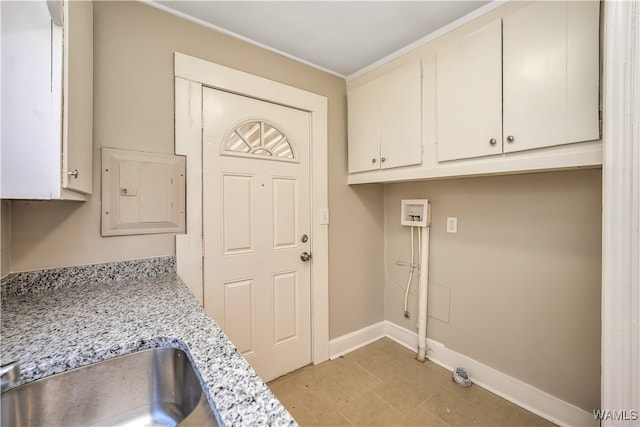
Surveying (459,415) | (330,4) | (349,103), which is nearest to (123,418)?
(459,415)

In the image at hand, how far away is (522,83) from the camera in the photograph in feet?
4.36

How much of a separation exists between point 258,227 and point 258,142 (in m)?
0.60

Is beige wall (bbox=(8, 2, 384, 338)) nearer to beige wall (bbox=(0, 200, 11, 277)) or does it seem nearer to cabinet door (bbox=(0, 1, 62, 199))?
beige wall (bbox=(0, 200, 11, 277))

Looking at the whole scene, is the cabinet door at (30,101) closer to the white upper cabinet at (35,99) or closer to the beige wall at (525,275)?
the white upper cabinet at (35,99)

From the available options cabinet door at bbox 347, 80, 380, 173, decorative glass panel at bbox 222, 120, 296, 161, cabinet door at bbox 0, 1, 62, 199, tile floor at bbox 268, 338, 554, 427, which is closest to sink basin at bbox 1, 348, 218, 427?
cabinet door at bbox 0, 1, 62, 199

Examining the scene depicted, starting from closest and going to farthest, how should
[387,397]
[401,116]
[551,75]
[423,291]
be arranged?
[551,75], [387,397], [401,116], [423,291]

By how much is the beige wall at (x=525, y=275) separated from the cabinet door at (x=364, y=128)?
53 centimetres

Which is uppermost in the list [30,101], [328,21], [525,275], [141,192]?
[328,21]

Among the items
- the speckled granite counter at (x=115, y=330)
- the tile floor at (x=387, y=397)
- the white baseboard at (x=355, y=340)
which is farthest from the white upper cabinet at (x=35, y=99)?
the white baseboard at (x=355, y=340)

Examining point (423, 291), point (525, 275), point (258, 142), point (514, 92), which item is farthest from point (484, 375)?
point (258, 142)

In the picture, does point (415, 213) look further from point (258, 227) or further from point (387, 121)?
point (258, 227)

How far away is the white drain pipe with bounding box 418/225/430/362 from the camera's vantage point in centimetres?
213

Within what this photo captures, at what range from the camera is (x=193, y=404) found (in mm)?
695

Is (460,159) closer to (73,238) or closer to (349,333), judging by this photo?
(349,333)
